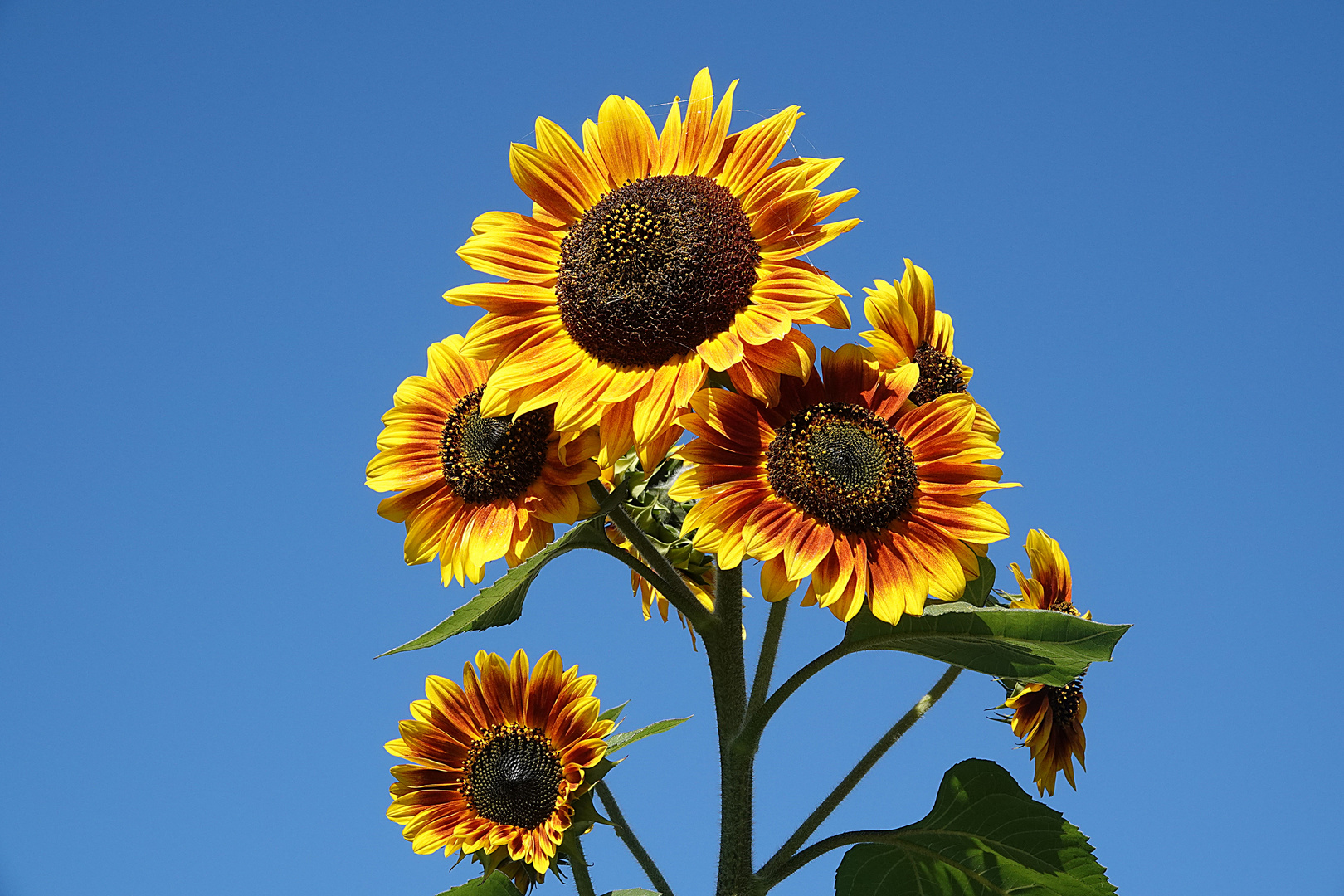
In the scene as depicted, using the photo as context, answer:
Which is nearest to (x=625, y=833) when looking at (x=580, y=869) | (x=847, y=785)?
(x=580, y=869)

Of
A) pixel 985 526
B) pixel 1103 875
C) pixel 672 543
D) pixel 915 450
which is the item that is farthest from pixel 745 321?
pixel 1103 875

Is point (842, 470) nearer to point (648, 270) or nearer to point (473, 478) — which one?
point (648, 270)

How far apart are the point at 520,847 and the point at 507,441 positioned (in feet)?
2.16

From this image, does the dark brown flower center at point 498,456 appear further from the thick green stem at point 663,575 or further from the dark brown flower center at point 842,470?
the dark brown flower center at point 842,470

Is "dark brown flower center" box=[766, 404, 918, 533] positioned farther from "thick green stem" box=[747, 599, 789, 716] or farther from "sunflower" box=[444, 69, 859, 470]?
"thick green stem" box=[747, 599, 789, 716]

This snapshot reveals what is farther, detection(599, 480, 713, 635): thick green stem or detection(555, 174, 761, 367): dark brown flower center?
detection(599, 480, 713, 635): thick green stem

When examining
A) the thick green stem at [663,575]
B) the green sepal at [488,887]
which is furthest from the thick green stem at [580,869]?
the thick green stem at [663,575]

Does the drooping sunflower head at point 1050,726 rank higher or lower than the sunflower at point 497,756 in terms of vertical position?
lower

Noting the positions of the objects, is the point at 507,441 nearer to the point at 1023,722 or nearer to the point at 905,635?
the point at 905,635

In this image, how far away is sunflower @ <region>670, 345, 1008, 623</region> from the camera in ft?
5.23

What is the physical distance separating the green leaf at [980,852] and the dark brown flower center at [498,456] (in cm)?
79

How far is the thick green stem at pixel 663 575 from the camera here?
1844 mm

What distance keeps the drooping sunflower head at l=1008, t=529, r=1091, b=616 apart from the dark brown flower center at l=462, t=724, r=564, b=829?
34.8 inches

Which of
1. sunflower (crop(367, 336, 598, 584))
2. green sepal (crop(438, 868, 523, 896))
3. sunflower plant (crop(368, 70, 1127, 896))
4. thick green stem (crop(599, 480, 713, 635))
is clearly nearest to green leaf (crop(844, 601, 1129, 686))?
sunflower plant (crop(368, 70, 1127, 896))
